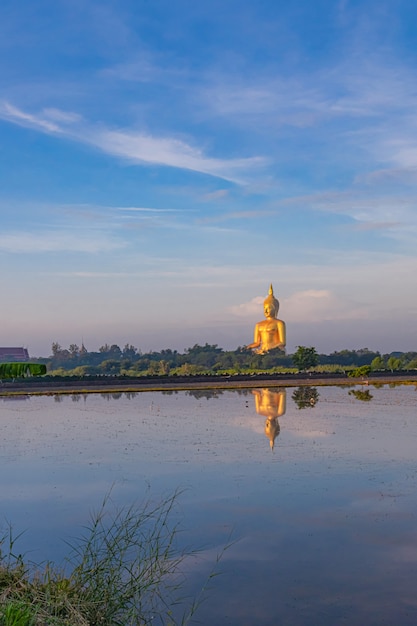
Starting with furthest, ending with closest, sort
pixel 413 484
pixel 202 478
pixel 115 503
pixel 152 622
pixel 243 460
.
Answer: pixel 243 460
pixel 202 478
pixel 413 484
pixel 115 503
pixel 152 622

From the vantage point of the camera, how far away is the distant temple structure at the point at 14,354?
369ft

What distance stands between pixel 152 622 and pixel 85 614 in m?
1.04

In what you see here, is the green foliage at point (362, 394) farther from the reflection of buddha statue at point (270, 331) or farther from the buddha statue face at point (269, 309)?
the buddha statue face at point (269, 309)

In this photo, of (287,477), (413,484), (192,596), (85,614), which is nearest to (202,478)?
(287,477)

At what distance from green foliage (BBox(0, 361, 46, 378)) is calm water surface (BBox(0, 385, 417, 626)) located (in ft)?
76.3

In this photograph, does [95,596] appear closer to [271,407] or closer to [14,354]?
[271,407]

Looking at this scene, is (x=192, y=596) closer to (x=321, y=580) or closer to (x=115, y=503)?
(x=321, y=580)

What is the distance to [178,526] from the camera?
11750 mm

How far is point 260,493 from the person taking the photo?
13.9 metres

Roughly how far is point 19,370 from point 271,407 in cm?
2643

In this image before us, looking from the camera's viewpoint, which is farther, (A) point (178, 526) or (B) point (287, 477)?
(B) point (287, 477)

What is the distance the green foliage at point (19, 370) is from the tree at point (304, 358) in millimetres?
24878

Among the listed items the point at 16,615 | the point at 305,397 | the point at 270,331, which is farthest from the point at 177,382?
the point at 16,615

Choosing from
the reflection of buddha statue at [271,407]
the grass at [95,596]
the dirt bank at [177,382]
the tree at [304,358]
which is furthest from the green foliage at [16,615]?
the tree at [304,358]
